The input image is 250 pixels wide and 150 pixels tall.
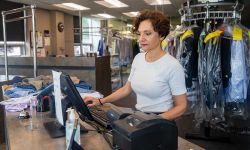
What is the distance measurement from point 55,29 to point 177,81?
29.7ft

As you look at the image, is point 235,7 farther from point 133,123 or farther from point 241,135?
point 133,123

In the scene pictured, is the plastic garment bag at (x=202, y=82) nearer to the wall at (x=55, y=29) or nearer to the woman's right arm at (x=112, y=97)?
the woman's right arm at (x=112, y=97)

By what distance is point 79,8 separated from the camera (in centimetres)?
978

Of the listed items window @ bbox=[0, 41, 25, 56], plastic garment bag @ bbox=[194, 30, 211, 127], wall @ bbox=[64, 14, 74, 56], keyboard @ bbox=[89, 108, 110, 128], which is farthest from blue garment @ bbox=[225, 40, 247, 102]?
wall @ bbox=[64, 14, 74, 56]

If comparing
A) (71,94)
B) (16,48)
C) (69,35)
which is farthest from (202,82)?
(69,35)

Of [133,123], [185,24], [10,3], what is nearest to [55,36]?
[10,3]

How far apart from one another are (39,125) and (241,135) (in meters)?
3.16

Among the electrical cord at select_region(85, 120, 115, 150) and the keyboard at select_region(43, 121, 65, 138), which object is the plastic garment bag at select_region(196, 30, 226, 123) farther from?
the keyboard at select_region(43, 121, 65, 138)

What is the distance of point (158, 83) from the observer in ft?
5.82

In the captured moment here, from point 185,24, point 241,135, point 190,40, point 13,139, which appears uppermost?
point 185,24

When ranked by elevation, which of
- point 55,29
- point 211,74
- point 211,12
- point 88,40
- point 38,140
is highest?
point 55,29

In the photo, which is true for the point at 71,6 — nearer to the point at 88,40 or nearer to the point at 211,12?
the point at 88,40

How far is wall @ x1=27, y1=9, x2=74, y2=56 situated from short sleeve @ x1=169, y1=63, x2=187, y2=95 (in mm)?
7965

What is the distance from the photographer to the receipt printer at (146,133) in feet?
3.16
